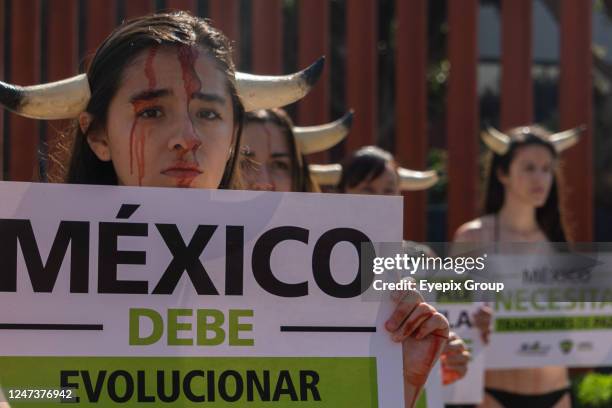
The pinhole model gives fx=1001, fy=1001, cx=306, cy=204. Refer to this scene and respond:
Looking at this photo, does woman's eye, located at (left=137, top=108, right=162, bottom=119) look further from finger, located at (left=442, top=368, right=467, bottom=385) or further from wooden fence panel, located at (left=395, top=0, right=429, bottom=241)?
wooden fence panel, located at (left=395, top=0, right=429, bottom=241)

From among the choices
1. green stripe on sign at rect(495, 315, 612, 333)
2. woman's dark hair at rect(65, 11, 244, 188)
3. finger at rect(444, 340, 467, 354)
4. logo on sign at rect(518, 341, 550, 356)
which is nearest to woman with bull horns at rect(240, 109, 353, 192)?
finger at rect(444, 340, 467, 354)

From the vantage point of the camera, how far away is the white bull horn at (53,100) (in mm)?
1978

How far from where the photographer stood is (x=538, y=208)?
4883 mm

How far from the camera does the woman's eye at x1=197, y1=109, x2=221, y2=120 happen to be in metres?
1.89

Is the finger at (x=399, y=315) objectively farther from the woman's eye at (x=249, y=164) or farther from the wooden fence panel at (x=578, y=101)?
the wooden fence panel at (x=578, y=101)

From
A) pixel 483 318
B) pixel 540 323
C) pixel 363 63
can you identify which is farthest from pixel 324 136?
pixel 363 63

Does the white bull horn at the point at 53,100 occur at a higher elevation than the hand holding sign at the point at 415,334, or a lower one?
higher

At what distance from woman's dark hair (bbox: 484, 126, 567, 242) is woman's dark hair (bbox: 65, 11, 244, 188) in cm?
308

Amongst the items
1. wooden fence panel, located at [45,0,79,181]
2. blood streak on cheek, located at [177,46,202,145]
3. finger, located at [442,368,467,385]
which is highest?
wooden fence panel, located at [45,0,79,181]

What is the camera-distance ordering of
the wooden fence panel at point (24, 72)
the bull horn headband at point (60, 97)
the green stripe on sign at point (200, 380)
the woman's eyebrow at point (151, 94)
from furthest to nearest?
the wooden fence panel at point (24, 72) < the bull horn headband at point (60, 97) < the woman's eyebrow at point (151, 94) < the green stripe on sign at point (200, 380)

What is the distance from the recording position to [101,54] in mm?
1975

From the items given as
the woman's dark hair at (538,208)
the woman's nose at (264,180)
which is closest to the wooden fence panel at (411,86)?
the woman's dark hair at (538,208)

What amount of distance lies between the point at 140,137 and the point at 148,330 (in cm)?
38

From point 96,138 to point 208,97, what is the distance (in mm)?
241
